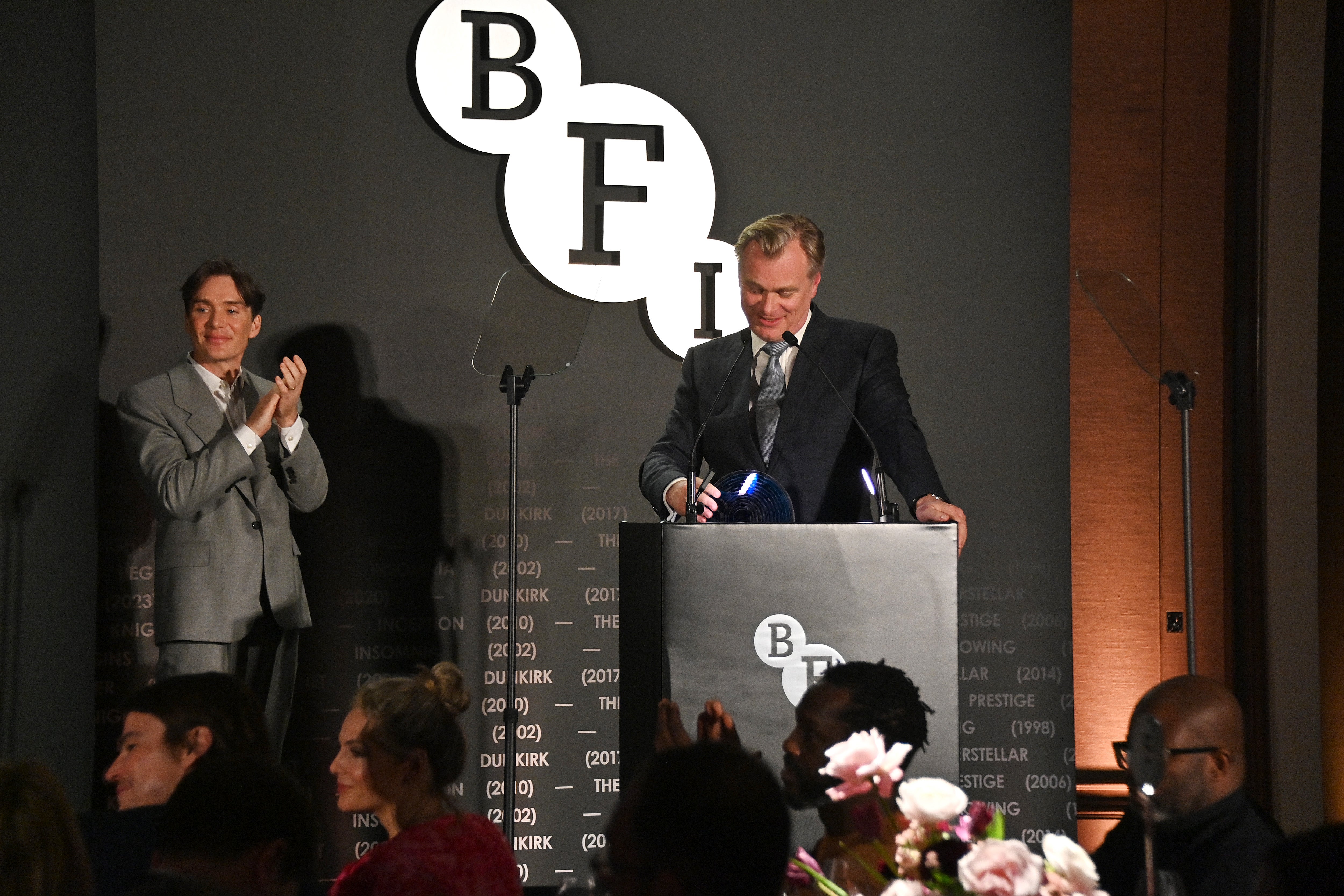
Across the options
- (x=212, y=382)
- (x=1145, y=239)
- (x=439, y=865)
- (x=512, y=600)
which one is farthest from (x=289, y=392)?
(x=1145, y=239)

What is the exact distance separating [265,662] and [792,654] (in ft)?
7.54

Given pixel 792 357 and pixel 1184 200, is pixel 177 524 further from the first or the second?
pixel 1184 200

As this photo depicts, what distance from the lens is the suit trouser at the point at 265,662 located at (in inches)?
156

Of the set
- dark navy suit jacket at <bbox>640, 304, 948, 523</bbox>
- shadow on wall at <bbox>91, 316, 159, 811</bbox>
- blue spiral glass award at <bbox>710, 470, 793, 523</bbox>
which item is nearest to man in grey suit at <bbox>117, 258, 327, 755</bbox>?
shadow on wall at <bbox>91, 316, 159, 811</bbox>

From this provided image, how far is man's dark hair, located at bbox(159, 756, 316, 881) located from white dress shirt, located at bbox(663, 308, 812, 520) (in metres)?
2.45

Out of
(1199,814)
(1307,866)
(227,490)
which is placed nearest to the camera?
(1307,866)

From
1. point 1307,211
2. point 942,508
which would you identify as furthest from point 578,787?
point 1307,211

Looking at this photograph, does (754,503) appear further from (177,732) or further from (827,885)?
(827,885)

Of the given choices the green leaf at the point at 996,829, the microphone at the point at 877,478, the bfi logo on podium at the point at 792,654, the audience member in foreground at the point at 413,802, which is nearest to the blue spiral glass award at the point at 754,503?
the microphone at the point at 877,478

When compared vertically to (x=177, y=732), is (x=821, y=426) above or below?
above

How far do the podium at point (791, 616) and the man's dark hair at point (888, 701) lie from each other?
18 mm

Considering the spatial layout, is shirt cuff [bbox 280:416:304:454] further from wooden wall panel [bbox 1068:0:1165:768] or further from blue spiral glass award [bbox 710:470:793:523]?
wooden wall panel [bbox 1068:0:1165:768]

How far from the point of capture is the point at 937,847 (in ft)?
4.21

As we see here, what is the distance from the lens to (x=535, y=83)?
441 centimetres
